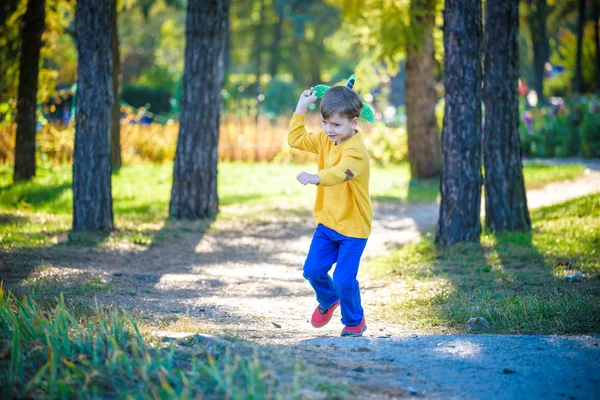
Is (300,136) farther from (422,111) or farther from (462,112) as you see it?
(422,111)

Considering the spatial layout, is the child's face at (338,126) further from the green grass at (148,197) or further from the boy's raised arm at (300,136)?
the green grass at (148,197)

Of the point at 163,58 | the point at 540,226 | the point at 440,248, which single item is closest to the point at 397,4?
the point at 540,226

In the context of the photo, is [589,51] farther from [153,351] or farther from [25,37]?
[153,351]

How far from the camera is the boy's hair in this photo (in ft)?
16.8

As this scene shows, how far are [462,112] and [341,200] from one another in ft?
12.6

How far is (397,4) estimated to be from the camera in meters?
14.7

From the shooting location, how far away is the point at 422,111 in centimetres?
1678

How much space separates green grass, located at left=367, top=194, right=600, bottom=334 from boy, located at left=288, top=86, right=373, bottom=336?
2.58 ft

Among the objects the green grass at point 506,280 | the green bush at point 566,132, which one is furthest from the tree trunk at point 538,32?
the green grass at point 506,280

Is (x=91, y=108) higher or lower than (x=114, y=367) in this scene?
higher

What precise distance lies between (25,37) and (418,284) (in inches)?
385

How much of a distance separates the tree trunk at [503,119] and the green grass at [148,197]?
3.90m

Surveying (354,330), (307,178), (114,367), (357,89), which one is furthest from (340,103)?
(357,89)

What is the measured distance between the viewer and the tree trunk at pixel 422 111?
16.6m
